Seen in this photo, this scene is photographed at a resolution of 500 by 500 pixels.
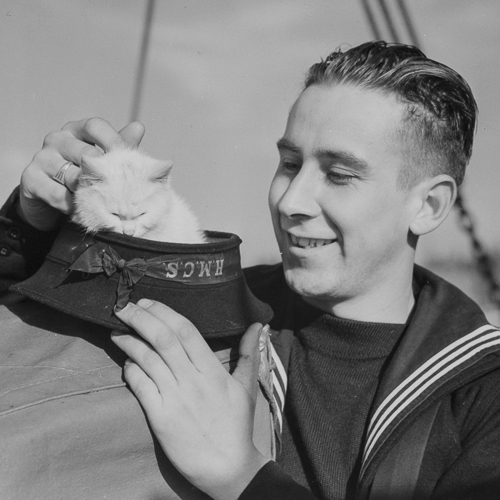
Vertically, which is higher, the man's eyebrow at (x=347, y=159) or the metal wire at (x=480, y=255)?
the man's eyebrow at (x=347, y=159)

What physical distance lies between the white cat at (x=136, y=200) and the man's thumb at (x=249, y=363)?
14.4 inches

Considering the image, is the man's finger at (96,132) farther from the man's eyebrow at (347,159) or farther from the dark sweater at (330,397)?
the dark sweater at (330,397)

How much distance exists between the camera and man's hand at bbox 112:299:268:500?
912 mm

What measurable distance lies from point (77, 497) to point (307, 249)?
721 mm

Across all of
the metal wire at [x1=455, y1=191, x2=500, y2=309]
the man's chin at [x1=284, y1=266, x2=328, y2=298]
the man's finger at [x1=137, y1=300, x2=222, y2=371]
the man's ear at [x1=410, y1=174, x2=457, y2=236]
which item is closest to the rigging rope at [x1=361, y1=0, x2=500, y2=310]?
the metal wire at [x1=455, y1=191, x2=500, y2=309]

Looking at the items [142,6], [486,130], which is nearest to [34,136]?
[142,6]

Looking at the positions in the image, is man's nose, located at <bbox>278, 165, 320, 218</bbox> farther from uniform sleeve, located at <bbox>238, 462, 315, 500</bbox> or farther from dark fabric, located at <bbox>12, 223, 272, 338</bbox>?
uniform sleeve, located at <bbox>238, 462, 315, 500</bbox>

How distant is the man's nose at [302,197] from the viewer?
4.17 ft

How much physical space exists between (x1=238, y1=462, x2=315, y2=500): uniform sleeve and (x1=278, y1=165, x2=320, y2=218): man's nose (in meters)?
Result: 0.54

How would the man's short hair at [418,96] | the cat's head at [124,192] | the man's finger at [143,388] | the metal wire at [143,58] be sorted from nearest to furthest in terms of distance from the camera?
the man's finger at [143,388] → the cat's head at [124,192] → the man's short hair at [418,96] → the metal wire at [143,58]

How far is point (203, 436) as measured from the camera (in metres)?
0.94

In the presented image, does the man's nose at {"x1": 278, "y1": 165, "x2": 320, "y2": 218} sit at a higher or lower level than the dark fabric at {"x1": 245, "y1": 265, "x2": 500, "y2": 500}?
higher

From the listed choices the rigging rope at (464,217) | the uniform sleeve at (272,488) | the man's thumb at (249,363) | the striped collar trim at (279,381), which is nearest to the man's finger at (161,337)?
the man's thumb at (249,363)

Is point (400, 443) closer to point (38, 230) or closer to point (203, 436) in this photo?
point (203, 436)
